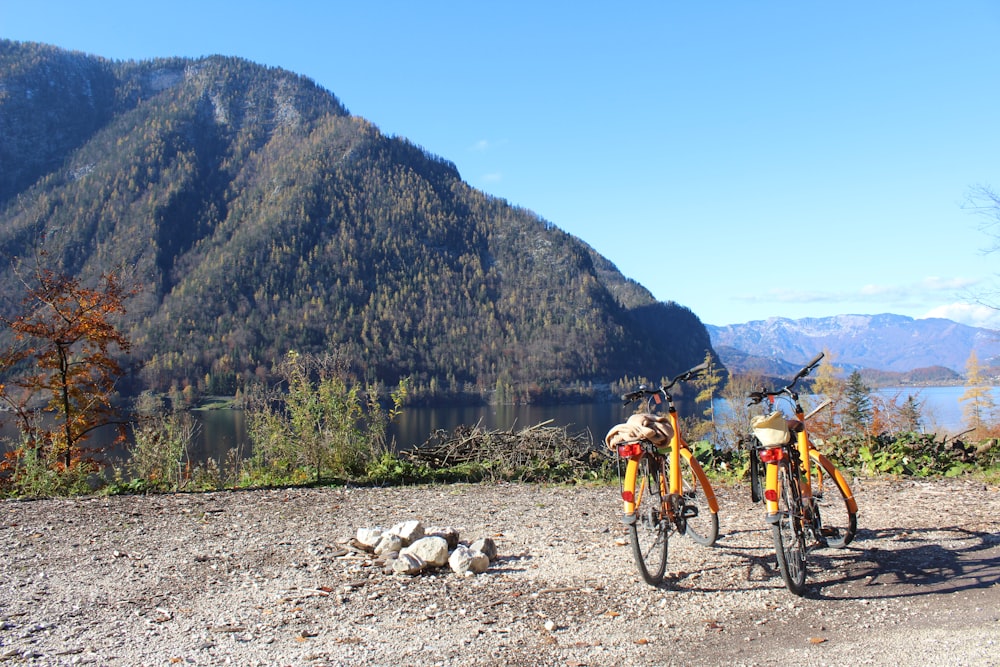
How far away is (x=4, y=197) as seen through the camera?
184 metres

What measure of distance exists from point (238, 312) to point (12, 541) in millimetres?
140373

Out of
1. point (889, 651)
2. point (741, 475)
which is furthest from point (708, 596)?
point (741, 475)

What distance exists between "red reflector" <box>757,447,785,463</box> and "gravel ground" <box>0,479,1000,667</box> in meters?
0.83

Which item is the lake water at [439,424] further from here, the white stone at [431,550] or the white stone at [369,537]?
the white stone at [431,550]

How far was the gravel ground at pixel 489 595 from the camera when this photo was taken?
11.7ft

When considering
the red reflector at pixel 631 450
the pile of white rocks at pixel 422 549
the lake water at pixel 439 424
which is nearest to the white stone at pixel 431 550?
the pile of white rocks at pixel 422 549

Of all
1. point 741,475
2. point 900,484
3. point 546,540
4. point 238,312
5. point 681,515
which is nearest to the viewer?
point 681,515

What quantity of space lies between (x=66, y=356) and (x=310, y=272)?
500 feet

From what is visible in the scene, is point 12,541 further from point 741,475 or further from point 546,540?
point 741,475

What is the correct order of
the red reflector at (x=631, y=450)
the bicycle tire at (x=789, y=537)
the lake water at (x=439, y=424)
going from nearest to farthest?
1. the bicycle tire at (x=789, y=537)
2. the red reflector at (x=631, y=450)
3. the lake water at (x=439, y=424)

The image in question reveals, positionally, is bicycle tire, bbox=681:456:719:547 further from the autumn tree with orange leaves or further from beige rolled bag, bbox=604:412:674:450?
the autumn tree with orange leaves

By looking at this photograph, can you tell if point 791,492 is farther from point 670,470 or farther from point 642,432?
point 642,432

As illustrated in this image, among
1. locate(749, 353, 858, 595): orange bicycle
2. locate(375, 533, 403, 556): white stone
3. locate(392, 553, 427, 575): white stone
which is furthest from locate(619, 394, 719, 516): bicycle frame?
locate(375, 533, 403, 556): white stone

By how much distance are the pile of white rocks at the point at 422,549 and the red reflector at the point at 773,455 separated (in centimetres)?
199
